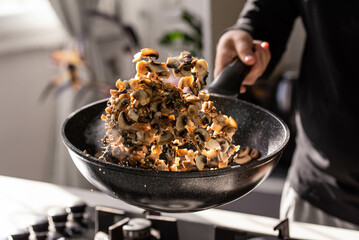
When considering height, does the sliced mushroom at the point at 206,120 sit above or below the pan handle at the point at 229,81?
below

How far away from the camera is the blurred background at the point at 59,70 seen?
2270 millimetres

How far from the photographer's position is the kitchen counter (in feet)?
2.93

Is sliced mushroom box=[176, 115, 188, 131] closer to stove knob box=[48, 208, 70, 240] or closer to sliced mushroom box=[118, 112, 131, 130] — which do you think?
sliced mushroom box=[118, 112, 131, 130]

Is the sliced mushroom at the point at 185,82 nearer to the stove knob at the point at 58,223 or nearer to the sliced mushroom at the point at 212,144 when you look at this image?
the sliced mushroom at the point at 212,144

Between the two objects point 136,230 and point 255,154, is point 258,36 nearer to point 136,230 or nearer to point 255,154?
point 255,154

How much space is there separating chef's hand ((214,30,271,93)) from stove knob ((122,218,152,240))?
0.35 meters

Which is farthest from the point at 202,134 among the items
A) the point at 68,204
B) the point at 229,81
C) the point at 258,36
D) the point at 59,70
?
the point at 59,70

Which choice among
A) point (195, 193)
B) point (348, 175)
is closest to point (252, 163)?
point (195, 193)

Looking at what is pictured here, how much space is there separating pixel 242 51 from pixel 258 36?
0.25 metres

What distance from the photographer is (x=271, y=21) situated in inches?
46.5

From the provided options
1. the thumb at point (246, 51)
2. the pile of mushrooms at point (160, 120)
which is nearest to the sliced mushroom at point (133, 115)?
the pile of mushrooms at point (160, 120)

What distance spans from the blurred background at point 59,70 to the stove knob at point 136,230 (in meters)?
1.37

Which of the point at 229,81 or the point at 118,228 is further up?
the point at 229,81

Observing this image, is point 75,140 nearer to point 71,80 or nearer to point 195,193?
point 195,193
